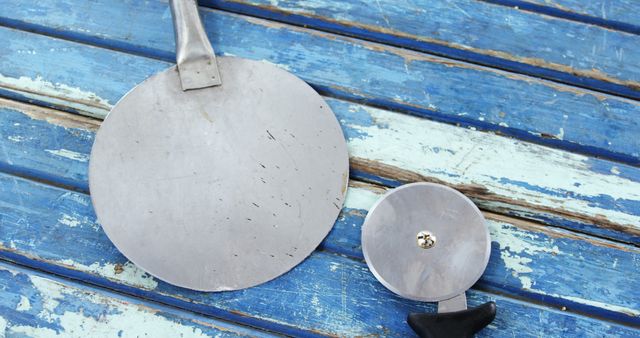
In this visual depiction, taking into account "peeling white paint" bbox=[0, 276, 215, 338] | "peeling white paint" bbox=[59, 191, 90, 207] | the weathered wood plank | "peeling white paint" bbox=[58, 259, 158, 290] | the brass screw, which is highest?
the weathered wood plank

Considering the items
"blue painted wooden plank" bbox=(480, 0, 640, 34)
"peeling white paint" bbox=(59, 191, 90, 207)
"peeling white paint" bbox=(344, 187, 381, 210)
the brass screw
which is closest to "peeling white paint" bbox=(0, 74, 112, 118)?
"peeling white paint" bbox=(59, 191, 90, 207)

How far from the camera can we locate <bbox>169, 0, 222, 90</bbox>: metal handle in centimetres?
85

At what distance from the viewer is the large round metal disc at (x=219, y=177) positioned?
2.66ft

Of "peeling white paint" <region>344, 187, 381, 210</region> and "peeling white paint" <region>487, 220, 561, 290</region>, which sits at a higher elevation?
"peeling white paint" <region>344, 187, 381, 210</region>

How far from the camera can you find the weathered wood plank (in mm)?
908

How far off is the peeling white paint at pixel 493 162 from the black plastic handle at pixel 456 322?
0.18 meters

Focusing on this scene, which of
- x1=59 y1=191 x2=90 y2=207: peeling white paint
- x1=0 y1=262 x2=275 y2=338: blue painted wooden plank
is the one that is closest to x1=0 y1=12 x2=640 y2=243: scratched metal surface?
x1=59 y1=191 x2=90 y2=207: peeling white paint

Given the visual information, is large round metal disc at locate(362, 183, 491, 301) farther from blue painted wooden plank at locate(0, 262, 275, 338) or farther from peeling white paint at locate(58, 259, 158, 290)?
peeling white paint at locate(58, 259, 158, 290)

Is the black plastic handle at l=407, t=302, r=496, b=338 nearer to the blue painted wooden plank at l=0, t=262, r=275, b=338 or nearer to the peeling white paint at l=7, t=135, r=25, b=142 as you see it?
the blue painted wooden plank at l=0, t=262, r=275, b=338

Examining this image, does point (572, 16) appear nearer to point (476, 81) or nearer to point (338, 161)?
point (476, 81)

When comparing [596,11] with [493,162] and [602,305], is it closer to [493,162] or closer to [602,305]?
[493,162]

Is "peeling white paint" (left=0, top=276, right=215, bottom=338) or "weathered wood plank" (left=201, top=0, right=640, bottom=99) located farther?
"weathered wood plank" (left=201, top=0, right=640, bottom=99)

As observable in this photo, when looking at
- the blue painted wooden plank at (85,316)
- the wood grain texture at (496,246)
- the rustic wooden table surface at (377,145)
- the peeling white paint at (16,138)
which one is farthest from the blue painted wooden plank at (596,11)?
the peeling white paint at (16,138)

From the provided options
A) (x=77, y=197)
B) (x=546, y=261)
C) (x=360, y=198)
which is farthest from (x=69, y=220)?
(x=546, y=261)
